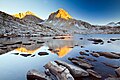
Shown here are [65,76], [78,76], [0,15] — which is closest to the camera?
[65,76]

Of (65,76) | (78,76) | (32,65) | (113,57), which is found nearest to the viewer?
(65,76)

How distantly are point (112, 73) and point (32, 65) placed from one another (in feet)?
35.0

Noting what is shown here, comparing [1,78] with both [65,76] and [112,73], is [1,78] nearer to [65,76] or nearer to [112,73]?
[65,76]

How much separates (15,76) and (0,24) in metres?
117

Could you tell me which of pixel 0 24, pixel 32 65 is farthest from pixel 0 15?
pixel 32 65

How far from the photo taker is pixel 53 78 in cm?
1381

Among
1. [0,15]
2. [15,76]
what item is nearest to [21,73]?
[15,76]

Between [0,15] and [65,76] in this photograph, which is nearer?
[65,76]

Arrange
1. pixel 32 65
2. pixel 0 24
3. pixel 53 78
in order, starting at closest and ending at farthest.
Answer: pixel 53 78
pixel 32 65
pixel 0 24

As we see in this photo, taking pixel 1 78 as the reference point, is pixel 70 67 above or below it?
above

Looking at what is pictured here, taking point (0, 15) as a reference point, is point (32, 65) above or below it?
below

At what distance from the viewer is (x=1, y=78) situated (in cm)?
1538

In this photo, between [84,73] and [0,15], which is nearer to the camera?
[84,73]

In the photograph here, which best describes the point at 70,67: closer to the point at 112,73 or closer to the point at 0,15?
the point at 112,73
